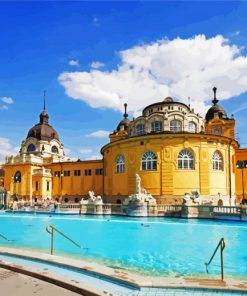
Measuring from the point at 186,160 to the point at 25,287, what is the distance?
2949 cm

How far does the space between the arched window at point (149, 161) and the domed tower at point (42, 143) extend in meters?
27.3

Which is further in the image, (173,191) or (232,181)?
(232,181)

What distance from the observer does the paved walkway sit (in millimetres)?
6129

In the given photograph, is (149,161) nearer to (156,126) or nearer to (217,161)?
(156,126)

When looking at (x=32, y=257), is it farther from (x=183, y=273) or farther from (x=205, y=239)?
(x=205, y=239)

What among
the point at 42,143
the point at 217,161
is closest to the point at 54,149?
the point at 42,143

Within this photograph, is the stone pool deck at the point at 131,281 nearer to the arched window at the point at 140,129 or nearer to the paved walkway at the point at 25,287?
the paved walkway at the point at 25,287

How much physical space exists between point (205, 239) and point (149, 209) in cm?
1289

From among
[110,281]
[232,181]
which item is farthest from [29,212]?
[110,281]

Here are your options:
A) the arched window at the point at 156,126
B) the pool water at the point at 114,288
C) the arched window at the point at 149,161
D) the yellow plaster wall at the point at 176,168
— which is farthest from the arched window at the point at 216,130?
the pool water at the point at 114,288

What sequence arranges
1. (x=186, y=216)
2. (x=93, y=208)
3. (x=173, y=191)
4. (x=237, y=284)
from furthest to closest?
(x=173, y=191)
(x=93, y=208)
(x=186, y=216)
(x=237, y=284)

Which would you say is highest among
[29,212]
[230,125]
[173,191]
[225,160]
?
[230,125]

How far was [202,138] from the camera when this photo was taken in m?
34.7

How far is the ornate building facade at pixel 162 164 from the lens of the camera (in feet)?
112
